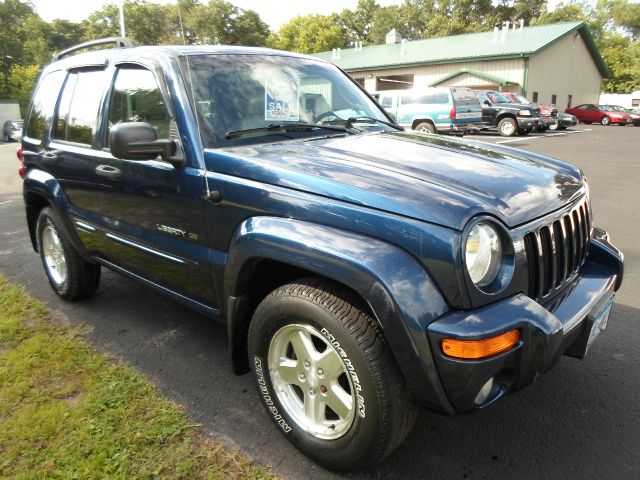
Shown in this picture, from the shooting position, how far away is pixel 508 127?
798 inches

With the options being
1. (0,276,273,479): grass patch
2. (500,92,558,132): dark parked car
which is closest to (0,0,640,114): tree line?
(500,92,558,132): dark parked car

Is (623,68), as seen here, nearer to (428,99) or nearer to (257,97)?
(428,99)

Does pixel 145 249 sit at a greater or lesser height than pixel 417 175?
lesser

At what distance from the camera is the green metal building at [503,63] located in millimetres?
31531

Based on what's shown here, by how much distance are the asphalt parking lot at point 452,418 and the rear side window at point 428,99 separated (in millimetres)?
14252

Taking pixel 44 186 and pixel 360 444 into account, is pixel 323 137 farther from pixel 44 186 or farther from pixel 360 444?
pixel 44 186

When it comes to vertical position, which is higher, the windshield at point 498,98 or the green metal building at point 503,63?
the green metal building at point 503,63

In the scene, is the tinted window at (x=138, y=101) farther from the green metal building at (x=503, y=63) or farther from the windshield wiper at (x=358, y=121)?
the green metal building at (x=503, y=63)

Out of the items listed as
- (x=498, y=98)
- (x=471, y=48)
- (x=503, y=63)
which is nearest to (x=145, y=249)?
(x=498, y=98)

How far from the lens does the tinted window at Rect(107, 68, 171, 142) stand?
2.82 metres

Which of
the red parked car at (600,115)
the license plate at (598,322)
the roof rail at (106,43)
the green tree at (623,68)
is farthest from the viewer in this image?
the green tree at (623,68)

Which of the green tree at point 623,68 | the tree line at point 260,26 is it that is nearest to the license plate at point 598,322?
the tree line at point 260,26

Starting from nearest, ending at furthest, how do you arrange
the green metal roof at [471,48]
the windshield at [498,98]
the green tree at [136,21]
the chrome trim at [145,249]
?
the chrome trim at [145,249]
the windshield at [498,98]
the green metal roof at [471,48]
the green tree at [136,21]

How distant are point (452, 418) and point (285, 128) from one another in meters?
1.81
